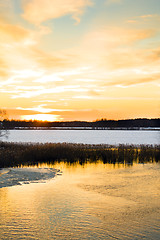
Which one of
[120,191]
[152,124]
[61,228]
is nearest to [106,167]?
[120,191]

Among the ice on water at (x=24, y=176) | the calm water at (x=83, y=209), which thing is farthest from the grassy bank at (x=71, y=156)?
the calm water at (x=83, y=209)

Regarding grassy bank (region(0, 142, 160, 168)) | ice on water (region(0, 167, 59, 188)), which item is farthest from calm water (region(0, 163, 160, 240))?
grassy bank (region(0, 142, 160, 168))

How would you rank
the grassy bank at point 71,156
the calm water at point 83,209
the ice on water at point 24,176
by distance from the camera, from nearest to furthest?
the calm water at point 83,209, the ice on water at point 24,176, the grassy bank at point 71,156

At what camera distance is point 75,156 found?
24.2m

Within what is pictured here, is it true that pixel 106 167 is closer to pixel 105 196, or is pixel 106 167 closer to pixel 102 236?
pixel 105 196

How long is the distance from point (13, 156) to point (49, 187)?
8996 mm

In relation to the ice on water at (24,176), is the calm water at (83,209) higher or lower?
lower

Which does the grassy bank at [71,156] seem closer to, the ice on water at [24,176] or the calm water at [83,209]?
the ice on water at [24,176]

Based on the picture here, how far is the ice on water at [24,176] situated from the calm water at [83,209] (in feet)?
2.33

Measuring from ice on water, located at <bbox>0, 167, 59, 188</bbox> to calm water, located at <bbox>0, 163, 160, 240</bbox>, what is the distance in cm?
71

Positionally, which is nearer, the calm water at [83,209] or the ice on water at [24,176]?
the calm water at [83,209]

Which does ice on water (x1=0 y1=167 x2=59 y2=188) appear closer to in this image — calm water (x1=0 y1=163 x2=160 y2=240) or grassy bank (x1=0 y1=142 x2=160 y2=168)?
calm water (x1=0 y1=163 x2=160 y2=240)

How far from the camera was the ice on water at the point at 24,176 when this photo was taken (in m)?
13.9

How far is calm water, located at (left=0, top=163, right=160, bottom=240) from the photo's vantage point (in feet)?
25.2
